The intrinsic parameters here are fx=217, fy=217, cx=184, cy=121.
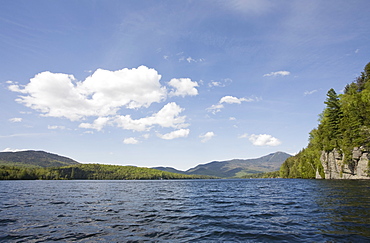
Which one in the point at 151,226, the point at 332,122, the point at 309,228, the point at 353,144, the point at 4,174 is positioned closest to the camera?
the point at 309,228

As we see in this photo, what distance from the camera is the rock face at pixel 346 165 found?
2672 inches

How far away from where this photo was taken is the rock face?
67.9 m

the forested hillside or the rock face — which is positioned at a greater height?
the forested hillside

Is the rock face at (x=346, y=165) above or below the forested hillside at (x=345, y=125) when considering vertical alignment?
below

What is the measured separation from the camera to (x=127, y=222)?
15859mm

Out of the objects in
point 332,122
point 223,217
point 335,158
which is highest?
point 332,122

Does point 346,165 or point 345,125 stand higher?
point 345,125

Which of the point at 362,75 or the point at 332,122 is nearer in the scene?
the point at 332,122

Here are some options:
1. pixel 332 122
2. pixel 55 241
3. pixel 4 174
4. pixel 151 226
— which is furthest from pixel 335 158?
pixel 4 174

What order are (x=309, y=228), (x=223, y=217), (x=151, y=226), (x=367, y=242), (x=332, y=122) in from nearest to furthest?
(x=367, y=242) < (x=309, y=228) < (x=151, y=226) < (x=223, y=217) < (x=332, y=122)

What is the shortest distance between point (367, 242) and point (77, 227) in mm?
16445

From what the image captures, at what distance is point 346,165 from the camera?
76.6m

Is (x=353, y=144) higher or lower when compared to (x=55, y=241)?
higher

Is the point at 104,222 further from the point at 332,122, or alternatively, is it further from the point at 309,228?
the point at 332,122
